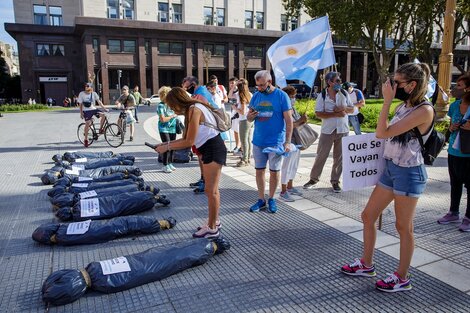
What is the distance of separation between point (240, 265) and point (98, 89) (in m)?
42.6

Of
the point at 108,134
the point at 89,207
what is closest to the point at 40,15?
the point at 108,134

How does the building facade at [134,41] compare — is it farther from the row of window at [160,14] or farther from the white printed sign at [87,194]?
the white printed sign at [87,194]

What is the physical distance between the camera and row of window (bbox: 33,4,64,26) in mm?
45344

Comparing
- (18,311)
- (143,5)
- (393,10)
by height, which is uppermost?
(143,5)

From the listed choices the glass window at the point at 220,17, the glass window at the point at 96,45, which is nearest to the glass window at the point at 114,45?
the glass window at the point at 96,45

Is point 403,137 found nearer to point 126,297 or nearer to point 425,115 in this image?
point 425,115

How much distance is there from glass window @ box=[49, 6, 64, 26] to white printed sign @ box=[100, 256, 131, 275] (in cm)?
4937

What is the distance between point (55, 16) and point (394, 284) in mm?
51297

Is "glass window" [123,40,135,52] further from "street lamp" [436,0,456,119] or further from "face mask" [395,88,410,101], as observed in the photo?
"face mask" [395,88,410,101]

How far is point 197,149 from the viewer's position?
14.6ft

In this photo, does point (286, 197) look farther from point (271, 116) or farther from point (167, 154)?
point (167, 154)

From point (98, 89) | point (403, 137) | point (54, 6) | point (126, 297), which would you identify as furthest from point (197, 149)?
Result: point (54, 6)

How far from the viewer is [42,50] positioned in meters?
45.1

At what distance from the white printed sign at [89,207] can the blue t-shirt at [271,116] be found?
A: 2.33m
